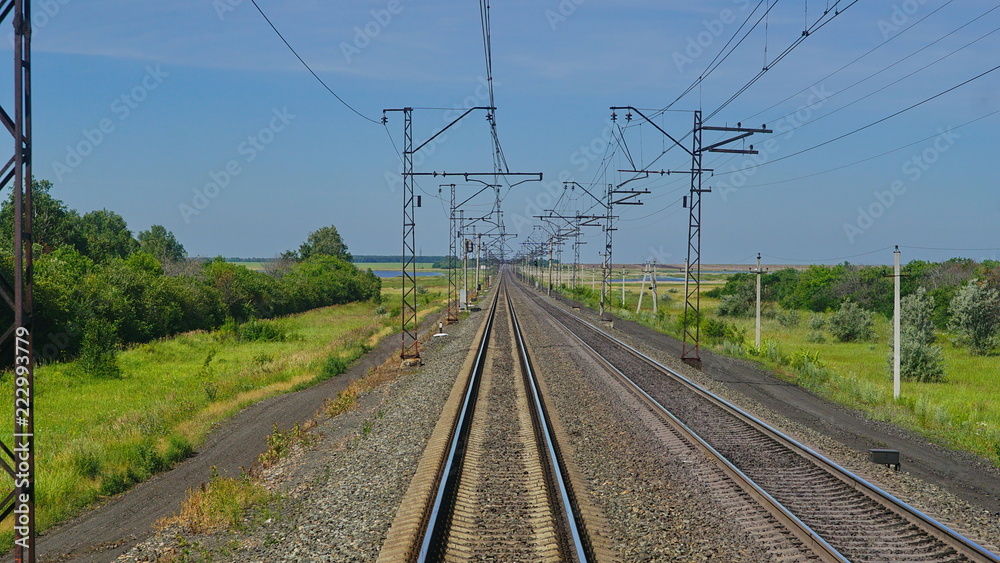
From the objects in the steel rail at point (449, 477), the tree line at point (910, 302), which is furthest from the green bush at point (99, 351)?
the tree line at point (910, 302)

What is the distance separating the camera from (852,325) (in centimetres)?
4538

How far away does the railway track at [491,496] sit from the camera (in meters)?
7.77

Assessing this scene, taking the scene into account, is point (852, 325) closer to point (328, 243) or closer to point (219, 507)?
point (219, 507)

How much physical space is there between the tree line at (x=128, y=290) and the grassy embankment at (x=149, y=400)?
187 centimetres

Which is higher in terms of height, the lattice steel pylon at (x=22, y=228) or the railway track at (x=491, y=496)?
the lattice steel pylon at (x=22, y=228)

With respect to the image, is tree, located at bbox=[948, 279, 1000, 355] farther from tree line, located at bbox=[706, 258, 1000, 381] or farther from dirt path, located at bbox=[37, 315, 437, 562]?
dirt path, located at bbox=[37, 315, 437, 562]

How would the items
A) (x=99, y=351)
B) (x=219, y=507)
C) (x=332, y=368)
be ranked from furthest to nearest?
1. (x=99, y=351)
2. (x=332, y=368)
3. (x=219, y=507)

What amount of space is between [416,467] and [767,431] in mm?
6990

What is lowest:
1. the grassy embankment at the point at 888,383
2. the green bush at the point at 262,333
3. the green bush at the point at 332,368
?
the green bush at the point at 262,333

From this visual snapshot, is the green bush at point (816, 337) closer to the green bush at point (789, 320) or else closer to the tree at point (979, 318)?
the tree at point (979, 318)

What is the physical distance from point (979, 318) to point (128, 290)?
46.5m

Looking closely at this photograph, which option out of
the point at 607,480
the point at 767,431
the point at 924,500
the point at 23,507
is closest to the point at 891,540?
the point at 924,500

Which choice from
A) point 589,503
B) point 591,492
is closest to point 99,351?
point 591,492

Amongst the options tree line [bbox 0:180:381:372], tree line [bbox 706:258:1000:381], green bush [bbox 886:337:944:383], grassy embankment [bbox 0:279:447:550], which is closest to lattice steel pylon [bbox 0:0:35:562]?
grassy embankment [bbox 0:279:447:550]
